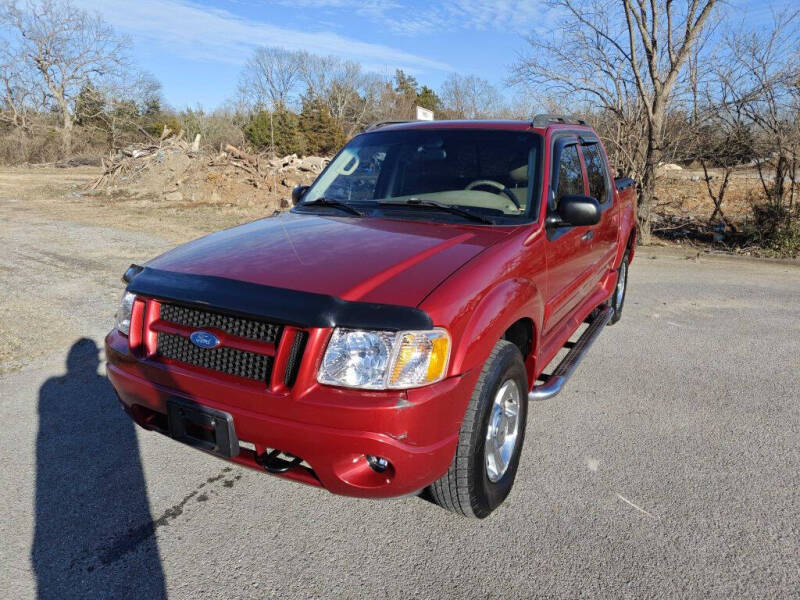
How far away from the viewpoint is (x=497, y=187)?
345cm

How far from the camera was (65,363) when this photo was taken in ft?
15.2

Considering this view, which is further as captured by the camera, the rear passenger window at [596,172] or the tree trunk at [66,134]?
the tree trunk at [66,134]

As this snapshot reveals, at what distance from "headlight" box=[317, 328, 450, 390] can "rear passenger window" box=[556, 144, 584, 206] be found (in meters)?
1.82

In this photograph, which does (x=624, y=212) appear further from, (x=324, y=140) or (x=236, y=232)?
(x=324, y=140)

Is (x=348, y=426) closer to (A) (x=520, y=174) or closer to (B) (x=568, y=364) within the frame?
(A) (x=520, y=174)

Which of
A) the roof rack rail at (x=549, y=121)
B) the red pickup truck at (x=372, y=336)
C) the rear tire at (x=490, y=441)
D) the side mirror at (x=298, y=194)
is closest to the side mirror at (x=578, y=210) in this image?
the red pickup truck at (x=372, y=336)

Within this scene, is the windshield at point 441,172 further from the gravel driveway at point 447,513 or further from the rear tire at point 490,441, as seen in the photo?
the gravel driveway at point 447,513

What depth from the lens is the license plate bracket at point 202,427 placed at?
7.57 feet

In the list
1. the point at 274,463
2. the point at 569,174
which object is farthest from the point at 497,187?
the point at 274,463

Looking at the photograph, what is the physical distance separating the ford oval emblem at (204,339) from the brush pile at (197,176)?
14.4 m

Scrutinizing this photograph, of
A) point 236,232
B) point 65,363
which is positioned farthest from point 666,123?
point 65,363

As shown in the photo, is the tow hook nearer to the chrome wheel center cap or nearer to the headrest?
the chrome wheel center cap

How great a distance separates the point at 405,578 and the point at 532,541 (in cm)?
64

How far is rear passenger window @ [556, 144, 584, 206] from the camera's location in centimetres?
370
